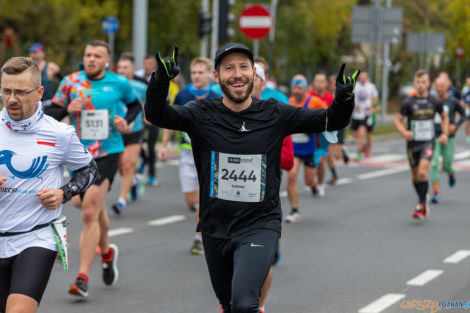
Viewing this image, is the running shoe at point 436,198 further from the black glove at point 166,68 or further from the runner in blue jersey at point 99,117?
the black glove at point 166,68

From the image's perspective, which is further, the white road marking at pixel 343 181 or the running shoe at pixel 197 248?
the white road marking at pixel 343 181

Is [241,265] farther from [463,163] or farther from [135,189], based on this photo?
[463,163]

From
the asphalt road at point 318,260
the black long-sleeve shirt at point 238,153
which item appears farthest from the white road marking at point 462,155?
the black long-sleeve shirt at point 238,153

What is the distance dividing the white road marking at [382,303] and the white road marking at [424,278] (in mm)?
523

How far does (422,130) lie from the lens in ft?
42.6

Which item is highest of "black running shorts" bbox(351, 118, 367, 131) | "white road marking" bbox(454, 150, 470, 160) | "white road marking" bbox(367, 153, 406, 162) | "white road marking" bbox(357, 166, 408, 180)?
"black running shorts" bbox(351, 118, 367, 131)

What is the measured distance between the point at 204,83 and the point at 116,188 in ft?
17.2

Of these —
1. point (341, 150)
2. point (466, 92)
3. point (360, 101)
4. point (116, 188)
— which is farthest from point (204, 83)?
point (466, 92)

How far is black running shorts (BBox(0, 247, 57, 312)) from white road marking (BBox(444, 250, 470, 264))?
17.5 ft

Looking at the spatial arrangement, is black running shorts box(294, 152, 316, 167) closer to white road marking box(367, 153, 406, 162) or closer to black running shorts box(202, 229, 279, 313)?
black running shorts box(202, 229, 279, 313)

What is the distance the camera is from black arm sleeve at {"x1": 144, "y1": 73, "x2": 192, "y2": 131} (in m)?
4.95

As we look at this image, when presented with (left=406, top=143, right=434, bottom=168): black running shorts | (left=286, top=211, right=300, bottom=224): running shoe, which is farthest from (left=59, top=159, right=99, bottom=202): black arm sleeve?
(left=406, top=143, right=434, bottom=168): black running shorts

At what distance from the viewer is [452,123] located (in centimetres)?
1539

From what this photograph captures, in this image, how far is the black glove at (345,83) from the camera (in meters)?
4.95
